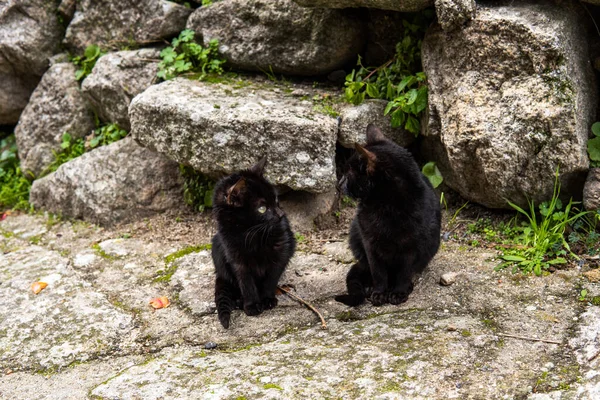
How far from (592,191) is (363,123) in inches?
69.5

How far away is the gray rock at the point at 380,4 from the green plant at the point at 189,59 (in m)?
1.17

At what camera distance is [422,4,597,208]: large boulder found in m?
4.25

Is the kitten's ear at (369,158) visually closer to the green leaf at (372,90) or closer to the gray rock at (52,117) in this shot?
the green leaf at (372,90)

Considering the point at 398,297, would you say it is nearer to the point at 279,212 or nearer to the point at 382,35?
the point at 279,212

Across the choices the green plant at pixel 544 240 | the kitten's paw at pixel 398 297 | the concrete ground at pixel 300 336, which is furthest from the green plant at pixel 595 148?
the kitten's paw at pixel 398 297

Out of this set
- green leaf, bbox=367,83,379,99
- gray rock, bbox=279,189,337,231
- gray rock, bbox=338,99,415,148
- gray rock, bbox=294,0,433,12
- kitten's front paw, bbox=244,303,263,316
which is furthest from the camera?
gray rock, bbox=279,189,337,231

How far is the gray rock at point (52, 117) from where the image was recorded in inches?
257

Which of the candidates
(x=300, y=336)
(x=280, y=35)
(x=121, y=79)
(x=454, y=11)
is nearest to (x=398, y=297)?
(x=300, y=336)

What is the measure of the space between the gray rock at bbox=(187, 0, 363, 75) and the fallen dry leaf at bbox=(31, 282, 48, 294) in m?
2.52

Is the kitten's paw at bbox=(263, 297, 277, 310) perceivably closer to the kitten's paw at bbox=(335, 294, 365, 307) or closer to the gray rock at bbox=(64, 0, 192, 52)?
the kitten's paw at bbox=(335, 294, 365, 307)

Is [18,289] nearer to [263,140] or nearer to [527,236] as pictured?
[263,140]

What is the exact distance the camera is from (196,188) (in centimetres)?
563

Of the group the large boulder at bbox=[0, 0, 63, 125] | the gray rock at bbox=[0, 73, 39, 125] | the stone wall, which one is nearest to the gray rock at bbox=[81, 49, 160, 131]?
the stone wall

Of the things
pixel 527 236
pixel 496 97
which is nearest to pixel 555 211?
pixel 527 236
